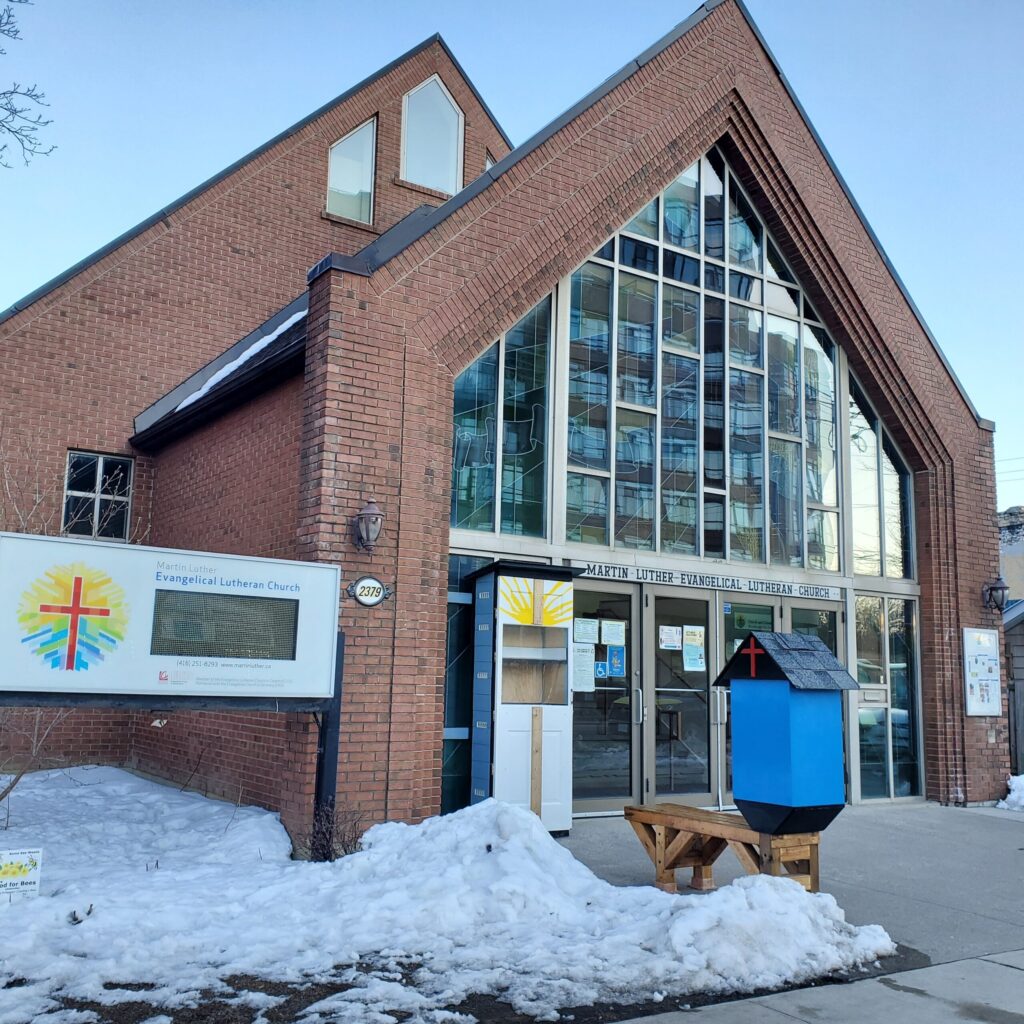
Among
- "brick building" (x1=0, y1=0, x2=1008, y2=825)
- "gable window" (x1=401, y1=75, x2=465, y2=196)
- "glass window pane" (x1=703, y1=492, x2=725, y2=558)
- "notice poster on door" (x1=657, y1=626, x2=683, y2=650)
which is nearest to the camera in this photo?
"brick building" (x1=0, y1=0, x2=1008, y2=825)

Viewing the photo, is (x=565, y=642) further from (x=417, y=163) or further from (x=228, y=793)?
(x=417, y=163)

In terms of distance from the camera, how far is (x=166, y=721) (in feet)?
37.0

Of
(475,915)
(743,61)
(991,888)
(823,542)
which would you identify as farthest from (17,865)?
(743,61)

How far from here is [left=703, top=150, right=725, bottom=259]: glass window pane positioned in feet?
42.0

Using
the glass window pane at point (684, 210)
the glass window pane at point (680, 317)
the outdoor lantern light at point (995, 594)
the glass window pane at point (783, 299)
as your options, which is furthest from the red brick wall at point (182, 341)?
the outdoor lantern light at point (995, 594)

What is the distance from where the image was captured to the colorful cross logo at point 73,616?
21.0ft

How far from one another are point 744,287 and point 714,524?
3168 mm

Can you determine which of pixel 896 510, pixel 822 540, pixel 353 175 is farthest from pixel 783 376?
pixel 353 175

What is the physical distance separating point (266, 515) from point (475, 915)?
188 inches

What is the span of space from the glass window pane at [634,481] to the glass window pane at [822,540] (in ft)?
8.67

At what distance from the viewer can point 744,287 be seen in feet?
42.5

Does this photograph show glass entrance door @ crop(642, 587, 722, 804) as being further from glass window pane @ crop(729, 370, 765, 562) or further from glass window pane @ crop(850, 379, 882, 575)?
glass window pane @ crop(850, 379, 882, 575)

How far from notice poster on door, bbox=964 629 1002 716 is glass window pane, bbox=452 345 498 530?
283 inches

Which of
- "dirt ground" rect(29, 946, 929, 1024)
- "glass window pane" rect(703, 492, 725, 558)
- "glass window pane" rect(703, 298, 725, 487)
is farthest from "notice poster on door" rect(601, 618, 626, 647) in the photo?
"dirt ground" rect(29, 946, 929, 1024)
